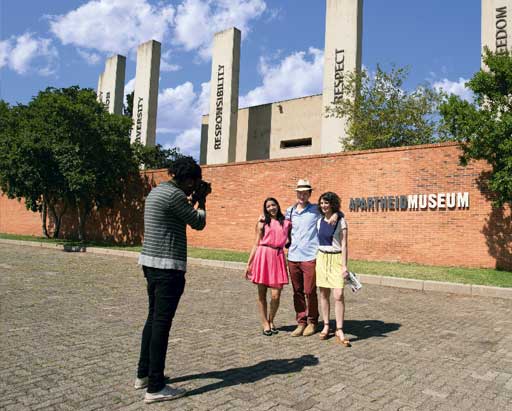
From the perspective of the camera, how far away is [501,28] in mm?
18984

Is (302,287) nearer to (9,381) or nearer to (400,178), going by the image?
(9,381)

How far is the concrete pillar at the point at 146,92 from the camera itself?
33.6 metres

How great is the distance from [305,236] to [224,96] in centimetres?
2549

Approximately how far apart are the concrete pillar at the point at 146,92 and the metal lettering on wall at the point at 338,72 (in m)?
15.0

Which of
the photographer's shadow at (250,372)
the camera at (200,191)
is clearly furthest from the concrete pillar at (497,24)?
the camera at (200,191)

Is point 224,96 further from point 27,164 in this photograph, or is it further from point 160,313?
point 160,313

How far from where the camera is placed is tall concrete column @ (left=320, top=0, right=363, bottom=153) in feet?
77.7

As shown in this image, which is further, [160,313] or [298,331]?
[298,331]

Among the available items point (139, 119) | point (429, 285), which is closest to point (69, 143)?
point (139, 119)

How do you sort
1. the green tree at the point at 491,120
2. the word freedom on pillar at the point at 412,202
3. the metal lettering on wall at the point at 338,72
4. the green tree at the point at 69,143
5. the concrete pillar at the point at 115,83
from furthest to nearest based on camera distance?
the concrete pillar at the point at 115,83
the metal lettering on wall at the point at 338,72
the green tree at the point at 69,143
the word freedom on pillar at the point at 412,202
the green tree at the point at 491,120

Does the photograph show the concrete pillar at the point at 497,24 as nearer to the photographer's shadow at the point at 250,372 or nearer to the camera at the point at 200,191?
the photographer's shadow at the point at 250,372

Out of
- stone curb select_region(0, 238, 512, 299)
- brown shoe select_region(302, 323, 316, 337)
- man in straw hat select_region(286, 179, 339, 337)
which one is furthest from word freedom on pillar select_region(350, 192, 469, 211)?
brown shoe select_region(302, 323, 316, 337)

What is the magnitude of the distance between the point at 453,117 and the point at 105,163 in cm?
1540

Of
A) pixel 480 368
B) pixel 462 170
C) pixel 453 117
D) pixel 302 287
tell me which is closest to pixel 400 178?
pixel 462 170
